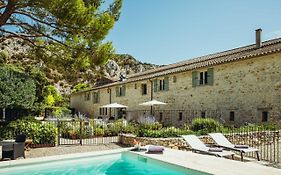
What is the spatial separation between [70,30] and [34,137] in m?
5.55

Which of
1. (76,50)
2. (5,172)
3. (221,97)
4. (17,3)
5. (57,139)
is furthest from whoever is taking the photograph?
(221,97)

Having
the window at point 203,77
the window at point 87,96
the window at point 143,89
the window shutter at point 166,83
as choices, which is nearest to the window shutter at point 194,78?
the window at point 203,77

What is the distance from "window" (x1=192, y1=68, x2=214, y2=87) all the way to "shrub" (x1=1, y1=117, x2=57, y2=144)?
12155mm

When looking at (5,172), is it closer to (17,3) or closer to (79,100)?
(17,3)

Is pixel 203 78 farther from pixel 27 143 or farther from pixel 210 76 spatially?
pixel 27 143

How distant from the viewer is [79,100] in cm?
4669

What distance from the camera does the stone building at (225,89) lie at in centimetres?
1655

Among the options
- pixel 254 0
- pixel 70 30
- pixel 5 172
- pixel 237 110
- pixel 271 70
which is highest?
pixel 254 0

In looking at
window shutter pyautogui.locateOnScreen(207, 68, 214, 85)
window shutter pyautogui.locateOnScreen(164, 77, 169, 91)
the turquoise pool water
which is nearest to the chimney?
window shutter pyautogui.locateOnScreen(207, 68, 214, 85)

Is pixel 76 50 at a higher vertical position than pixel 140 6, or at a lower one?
lower

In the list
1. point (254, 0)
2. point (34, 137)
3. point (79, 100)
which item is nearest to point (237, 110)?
point (254, 0)

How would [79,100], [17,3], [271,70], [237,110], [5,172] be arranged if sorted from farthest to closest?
[79,100], [237,110], [271,70], [17,3], [5,172]

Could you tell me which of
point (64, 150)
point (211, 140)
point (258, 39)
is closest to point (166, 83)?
point (258, 39)

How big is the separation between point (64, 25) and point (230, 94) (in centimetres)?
1193
